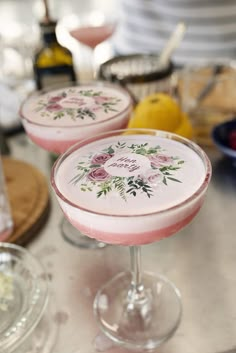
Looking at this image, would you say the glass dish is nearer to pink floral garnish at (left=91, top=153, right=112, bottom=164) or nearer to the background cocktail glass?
pink floral garnish at (left=91, top=153, right=112, bottom=164)

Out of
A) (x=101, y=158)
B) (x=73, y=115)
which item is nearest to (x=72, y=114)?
(x=73, y=115)

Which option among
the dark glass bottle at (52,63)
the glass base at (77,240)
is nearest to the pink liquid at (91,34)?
the dark glass bottle at (52,63)

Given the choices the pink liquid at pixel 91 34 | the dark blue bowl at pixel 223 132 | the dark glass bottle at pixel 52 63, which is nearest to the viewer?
the dark blue bowl at pixel 223 132

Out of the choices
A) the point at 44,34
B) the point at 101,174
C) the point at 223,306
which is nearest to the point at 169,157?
the point at 101,174

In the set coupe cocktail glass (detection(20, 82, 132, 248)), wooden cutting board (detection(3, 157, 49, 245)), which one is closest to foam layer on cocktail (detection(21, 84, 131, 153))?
coupe cocktail glass (detection(20, 82, 132, 248))

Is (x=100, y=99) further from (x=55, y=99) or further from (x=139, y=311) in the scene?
(x=139, y=311)

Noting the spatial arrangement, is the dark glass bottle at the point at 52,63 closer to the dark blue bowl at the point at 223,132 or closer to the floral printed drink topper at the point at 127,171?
the dark blue bowl at the point at 223,132
